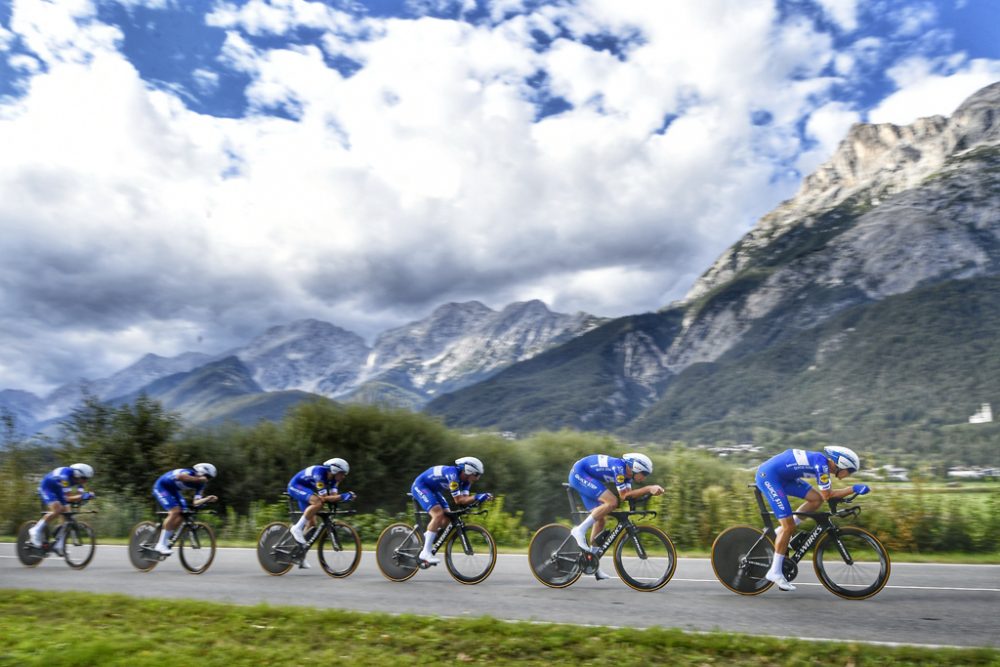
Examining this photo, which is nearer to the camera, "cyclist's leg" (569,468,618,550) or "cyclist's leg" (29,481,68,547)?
"cyclist's leg" (569,468,618,550)

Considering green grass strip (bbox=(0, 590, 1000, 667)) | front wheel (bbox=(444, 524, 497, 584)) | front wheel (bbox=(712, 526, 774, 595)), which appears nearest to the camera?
green grass strip (bbox=(0, 590, 1000, 667))

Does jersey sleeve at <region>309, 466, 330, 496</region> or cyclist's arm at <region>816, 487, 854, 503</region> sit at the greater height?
jersey sleeve at <region>309, 466, 330, 496</region>

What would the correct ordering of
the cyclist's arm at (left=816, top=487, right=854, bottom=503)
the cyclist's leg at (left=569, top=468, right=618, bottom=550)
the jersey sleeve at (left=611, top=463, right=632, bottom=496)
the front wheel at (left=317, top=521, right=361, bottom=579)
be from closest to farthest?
1. the cyclist's arm at (left=816, top=487, right=854, bottom=503)
2. the jersey sleeve at (left=611, top=463, right=632, bottom=496)
3. the cyclist's leg at (left=569, top=468, right=618, bottom=550)
4. the front wheel at (left=317, top=521, right=361, bottom=579)

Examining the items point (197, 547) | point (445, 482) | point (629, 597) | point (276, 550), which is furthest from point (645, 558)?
point (197, 547)

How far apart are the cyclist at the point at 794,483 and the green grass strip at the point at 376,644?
1.35 meters

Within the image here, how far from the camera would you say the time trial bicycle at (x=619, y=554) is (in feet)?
30.2

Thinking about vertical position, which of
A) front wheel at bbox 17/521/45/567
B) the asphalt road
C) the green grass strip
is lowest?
the green grass strip

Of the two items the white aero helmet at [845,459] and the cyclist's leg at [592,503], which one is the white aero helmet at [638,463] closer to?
the cyclist's leg at [592,503]

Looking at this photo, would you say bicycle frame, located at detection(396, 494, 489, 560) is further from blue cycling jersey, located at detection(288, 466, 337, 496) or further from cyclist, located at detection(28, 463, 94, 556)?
cyclist, located at detection(28, 463, 94, 556)

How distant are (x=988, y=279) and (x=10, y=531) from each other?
186 meters

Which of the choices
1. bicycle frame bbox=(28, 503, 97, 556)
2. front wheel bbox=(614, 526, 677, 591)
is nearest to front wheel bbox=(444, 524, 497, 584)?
front wheel bbox=(614, 526, 677, 591)

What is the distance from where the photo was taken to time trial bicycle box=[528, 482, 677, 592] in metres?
9.22

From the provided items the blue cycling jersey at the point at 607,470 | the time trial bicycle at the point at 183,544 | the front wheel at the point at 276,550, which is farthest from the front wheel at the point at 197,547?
the blue cycling jersey at the point at 607,470

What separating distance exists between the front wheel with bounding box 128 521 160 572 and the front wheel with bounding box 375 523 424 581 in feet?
13.7
